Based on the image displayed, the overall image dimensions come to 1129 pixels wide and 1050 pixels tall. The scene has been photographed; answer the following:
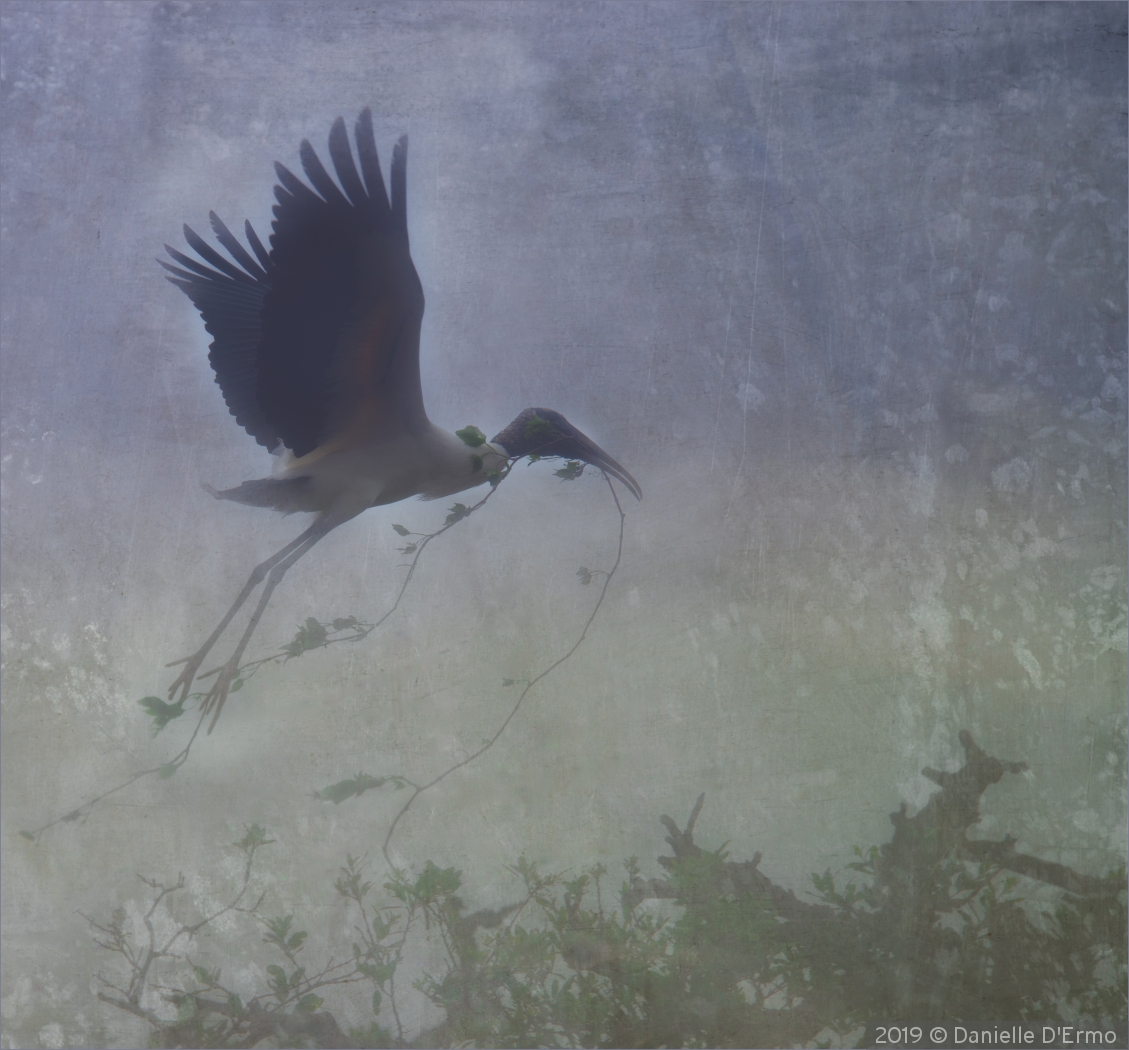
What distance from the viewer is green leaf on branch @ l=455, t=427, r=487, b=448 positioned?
1596 mm

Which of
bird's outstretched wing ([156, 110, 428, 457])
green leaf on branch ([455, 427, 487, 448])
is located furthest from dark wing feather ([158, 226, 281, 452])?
green leaf on branch ([455, 427, 487, 448])

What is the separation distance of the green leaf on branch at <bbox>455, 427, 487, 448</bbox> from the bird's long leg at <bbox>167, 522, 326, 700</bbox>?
0.27 meters

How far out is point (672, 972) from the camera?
1568mm

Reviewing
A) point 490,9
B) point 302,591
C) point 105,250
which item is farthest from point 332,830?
point 490,9

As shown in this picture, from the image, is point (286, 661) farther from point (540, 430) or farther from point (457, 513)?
point (540, 430)

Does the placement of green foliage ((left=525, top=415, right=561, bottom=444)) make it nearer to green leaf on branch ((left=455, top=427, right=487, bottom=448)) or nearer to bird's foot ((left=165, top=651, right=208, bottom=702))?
green leaf on branch ((left=455, top=427, right=487, bottom=448))

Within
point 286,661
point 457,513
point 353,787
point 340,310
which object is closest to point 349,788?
point 353,787

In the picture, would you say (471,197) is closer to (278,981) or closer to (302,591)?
(302,591)

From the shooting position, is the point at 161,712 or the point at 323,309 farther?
the point at 161,712

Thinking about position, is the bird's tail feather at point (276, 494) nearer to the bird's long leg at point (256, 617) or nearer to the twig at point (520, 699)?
the bird's long leg at point (256, 617)

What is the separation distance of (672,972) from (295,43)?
173cm

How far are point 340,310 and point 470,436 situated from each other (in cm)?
30
